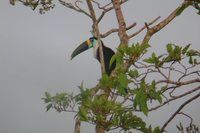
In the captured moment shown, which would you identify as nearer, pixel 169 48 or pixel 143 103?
pixel 143 103

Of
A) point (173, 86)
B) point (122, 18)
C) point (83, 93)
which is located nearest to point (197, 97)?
point (173, 86)

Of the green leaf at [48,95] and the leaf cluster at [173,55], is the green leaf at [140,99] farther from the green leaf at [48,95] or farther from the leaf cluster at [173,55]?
the green leaf at [48,95]

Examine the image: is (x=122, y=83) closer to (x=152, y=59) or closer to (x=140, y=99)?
(x=140, y=99)

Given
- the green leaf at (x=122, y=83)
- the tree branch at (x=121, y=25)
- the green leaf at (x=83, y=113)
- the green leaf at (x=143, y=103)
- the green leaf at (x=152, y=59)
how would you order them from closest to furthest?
the green leaf at (x=143, y=103) → the green leaf at (x=122, y=83) → the green leaf at (x=152, y=59) → the green leaf at (x=83, y=113) → the tree branch at (x=121, y=25)

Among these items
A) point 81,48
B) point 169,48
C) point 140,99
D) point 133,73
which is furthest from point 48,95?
point 81,48

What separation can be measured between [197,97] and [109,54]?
26.9ft

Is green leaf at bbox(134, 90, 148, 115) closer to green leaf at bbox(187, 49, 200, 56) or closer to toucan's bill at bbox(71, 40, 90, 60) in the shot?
green leaf at bbox(187, 49, 200, 56)

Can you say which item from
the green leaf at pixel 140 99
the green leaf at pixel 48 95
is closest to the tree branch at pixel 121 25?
the green leaf at pixel 48 95

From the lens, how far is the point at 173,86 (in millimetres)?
3160

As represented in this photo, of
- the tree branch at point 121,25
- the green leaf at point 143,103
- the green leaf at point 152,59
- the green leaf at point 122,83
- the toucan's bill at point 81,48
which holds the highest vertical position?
the toucan's bill at point 81,48

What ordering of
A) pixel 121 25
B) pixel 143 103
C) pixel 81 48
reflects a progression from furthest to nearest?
pixel 81 48 < pixel 121 25 < pixel 143 103

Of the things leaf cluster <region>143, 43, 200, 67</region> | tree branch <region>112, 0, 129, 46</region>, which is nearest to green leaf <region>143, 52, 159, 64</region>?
leaf cluster <region>143, 43, 200, 67</region>

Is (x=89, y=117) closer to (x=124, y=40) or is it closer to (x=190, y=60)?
(x=190, y=60)

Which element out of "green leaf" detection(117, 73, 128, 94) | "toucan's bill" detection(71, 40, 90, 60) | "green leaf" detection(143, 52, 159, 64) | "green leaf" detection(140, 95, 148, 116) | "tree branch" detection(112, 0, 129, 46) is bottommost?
"green leaf" detection(140, 95, 148, 116)
